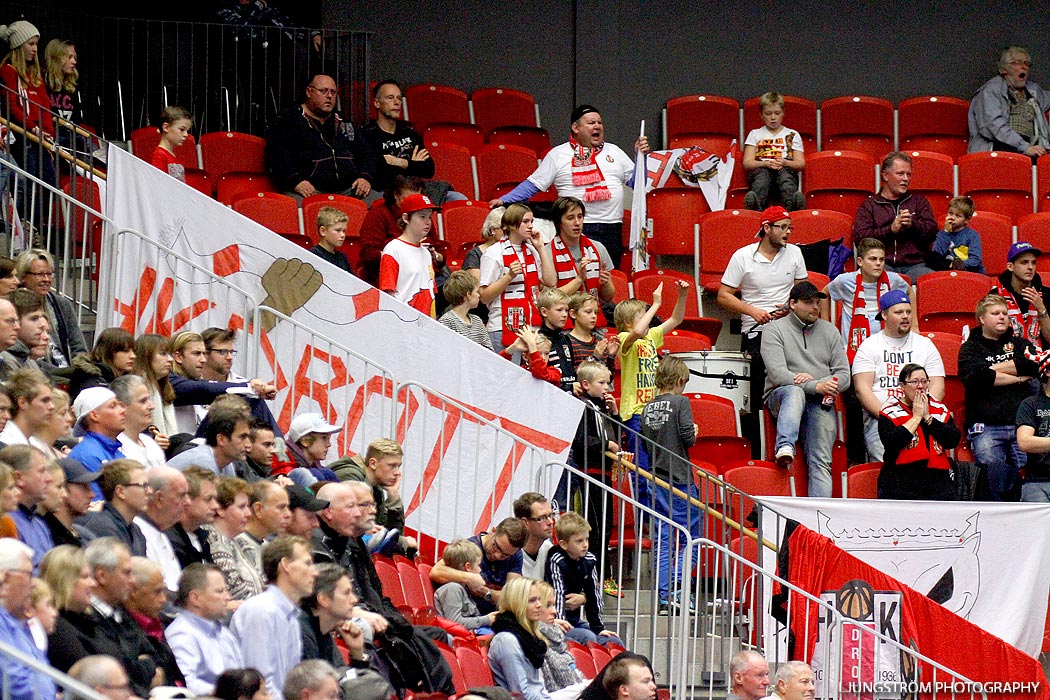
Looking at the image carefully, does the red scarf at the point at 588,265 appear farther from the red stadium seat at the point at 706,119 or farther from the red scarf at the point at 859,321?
the red stadium seat at the point at 706,119

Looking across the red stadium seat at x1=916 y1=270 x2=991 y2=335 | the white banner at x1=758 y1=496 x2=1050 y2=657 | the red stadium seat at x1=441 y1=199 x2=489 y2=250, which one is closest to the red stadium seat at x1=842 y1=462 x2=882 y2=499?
the white banner at x1=758 y1=496 x2=1050 y2=657

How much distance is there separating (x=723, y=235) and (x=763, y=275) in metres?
1.05

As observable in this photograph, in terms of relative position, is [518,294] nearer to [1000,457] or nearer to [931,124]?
[1000,457]

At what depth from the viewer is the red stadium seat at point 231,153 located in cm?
1270

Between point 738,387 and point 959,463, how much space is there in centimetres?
151

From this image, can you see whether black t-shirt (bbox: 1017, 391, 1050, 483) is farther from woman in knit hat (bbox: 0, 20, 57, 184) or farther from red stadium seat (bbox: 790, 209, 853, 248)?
woman in knit hat (bbox: 0, 20, 57, 184)

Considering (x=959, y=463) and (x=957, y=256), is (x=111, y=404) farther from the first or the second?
(x=957, y=256)

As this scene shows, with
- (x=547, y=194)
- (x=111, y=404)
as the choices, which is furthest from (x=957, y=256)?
(x=111, y=404)

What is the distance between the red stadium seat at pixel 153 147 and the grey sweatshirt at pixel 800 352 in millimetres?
4278

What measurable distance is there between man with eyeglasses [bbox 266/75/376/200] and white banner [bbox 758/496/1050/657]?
4230 mm

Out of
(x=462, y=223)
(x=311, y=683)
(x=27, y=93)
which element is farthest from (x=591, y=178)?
(x=311, y=683)

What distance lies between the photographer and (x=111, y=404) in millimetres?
7020

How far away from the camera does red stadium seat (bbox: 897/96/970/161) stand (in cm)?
1469

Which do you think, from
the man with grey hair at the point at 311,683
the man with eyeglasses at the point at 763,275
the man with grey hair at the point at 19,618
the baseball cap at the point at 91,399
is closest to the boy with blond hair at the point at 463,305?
the man with eyeglasses at the point at 763,275
